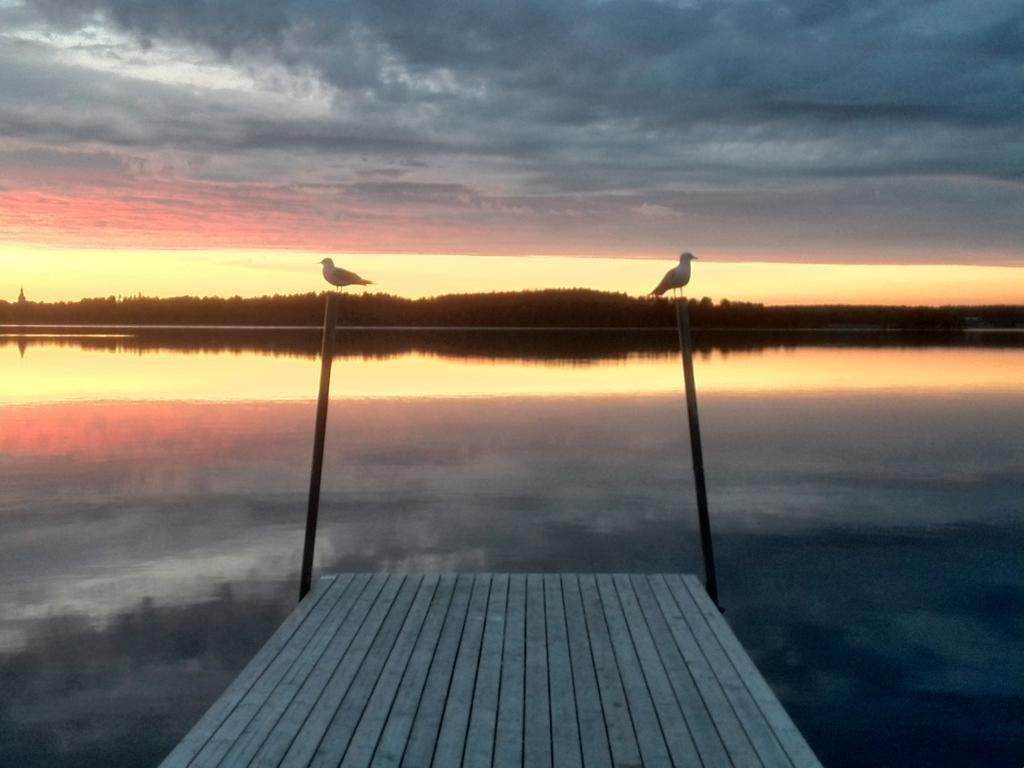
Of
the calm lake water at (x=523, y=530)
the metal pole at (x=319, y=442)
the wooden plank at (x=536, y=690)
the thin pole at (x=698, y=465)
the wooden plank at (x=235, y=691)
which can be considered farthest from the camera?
the thin pole at (x=698, y=465)

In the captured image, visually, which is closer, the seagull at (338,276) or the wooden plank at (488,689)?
the wooden plank at (488,689)

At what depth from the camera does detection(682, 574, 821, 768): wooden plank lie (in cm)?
549

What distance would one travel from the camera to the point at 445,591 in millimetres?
8945

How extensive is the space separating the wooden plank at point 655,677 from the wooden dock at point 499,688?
0.02 m

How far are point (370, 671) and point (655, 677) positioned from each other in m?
1.75

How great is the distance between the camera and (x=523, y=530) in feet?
48.3

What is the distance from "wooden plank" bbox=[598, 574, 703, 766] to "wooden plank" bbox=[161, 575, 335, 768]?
7.69 feet

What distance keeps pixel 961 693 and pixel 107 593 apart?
8235 mm

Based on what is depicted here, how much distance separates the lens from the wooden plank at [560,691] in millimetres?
5504

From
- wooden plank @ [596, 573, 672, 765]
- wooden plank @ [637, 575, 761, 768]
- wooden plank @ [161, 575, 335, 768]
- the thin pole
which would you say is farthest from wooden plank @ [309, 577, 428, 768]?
the thin pole

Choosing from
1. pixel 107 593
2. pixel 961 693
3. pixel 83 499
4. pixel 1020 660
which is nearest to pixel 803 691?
pixel 961 693

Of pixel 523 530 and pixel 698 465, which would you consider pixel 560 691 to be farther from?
pixel 523 530

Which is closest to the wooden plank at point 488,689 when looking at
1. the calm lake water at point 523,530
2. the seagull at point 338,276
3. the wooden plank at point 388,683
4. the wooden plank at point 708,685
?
the wooden plank at point 388,683

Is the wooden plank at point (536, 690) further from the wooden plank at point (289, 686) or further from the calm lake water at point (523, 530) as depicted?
the calm lake water at point (523, 530)
